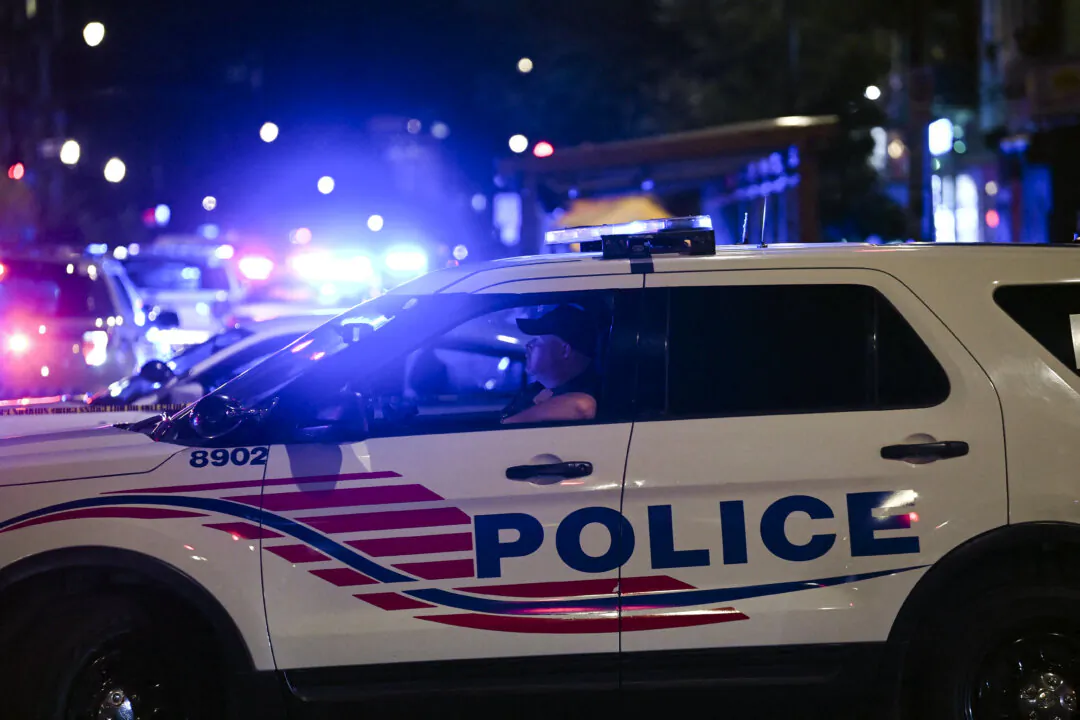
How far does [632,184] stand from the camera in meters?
15.0

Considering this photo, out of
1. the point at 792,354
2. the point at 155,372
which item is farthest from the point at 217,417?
the point at 155,372

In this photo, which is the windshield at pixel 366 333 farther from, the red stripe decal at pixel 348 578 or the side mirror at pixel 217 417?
the red stripe decal at pixel 348 578

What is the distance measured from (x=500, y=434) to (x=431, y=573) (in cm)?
50

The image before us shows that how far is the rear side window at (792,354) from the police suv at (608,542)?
0.01 metres

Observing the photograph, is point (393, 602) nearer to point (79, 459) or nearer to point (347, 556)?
point (347, 556)

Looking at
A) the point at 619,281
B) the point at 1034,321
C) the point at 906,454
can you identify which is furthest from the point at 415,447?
the point at 1034,321

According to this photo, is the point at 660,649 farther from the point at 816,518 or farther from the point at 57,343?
the point at 57,343

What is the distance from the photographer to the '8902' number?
4.05 meters

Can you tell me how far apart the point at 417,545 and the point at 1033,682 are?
81.2 inches

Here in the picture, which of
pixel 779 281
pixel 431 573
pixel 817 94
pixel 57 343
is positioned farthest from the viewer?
pixel 817 94

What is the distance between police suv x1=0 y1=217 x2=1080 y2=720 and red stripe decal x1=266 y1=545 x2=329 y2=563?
13 millimetres

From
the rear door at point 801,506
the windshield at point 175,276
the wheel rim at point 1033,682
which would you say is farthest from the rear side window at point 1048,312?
the windshield at point 175,276

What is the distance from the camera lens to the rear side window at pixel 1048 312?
4.17m

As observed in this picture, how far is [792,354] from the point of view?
4207 millimetres
